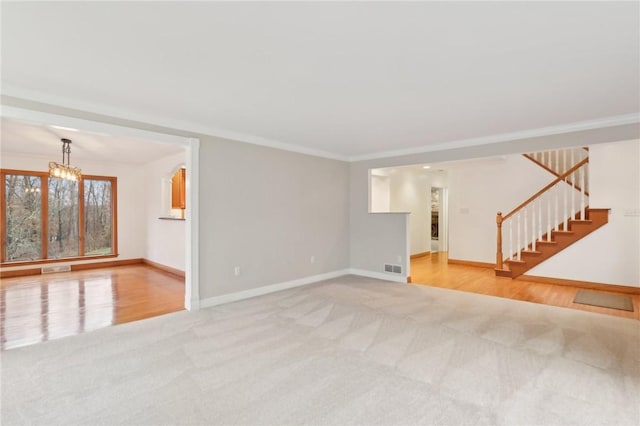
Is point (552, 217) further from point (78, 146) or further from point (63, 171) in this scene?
point (78, 146)

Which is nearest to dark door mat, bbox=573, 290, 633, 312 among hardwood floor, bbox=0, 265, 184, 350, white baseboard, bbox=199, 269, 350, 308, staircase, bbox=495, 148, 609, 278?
staircase, bbox=495, 148, 609, 278

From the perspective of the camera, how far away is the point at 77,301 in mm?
4465

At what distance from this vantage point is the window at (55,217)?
244 inches

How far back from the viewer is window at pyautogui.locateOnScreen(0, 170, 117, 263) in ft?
20.3

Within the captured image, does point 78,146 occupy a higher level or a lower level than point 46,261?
higher

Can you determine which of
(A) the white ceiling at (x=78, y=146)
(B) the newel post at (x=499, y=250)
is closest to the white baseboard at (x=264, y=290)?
(A) the white ceiling at (x=78, y=146)

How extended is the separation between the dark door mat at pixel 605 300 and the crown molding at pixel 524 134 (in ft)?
8.05

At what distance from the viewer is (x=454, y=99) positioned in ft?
10.2

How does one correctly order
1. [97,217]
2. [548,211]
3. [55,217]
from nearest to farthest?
1. [548,211]
2. [55,217]
3. [97,217]

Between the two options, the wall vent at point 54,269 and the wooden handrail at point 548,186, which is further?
the wall vent at point 54,269

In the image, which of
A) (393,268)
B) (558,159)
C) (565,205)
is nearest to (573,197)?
(565,205)

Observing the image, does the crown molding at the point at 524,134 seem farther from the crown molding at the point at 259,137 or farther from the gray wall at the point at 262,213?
the gray wall at the point at 262,213

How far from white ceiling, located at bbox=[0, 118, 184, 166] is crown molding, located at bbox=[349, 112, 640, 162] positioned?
377 centimetres

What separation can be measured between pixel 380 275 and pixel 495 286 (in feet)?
6.52
